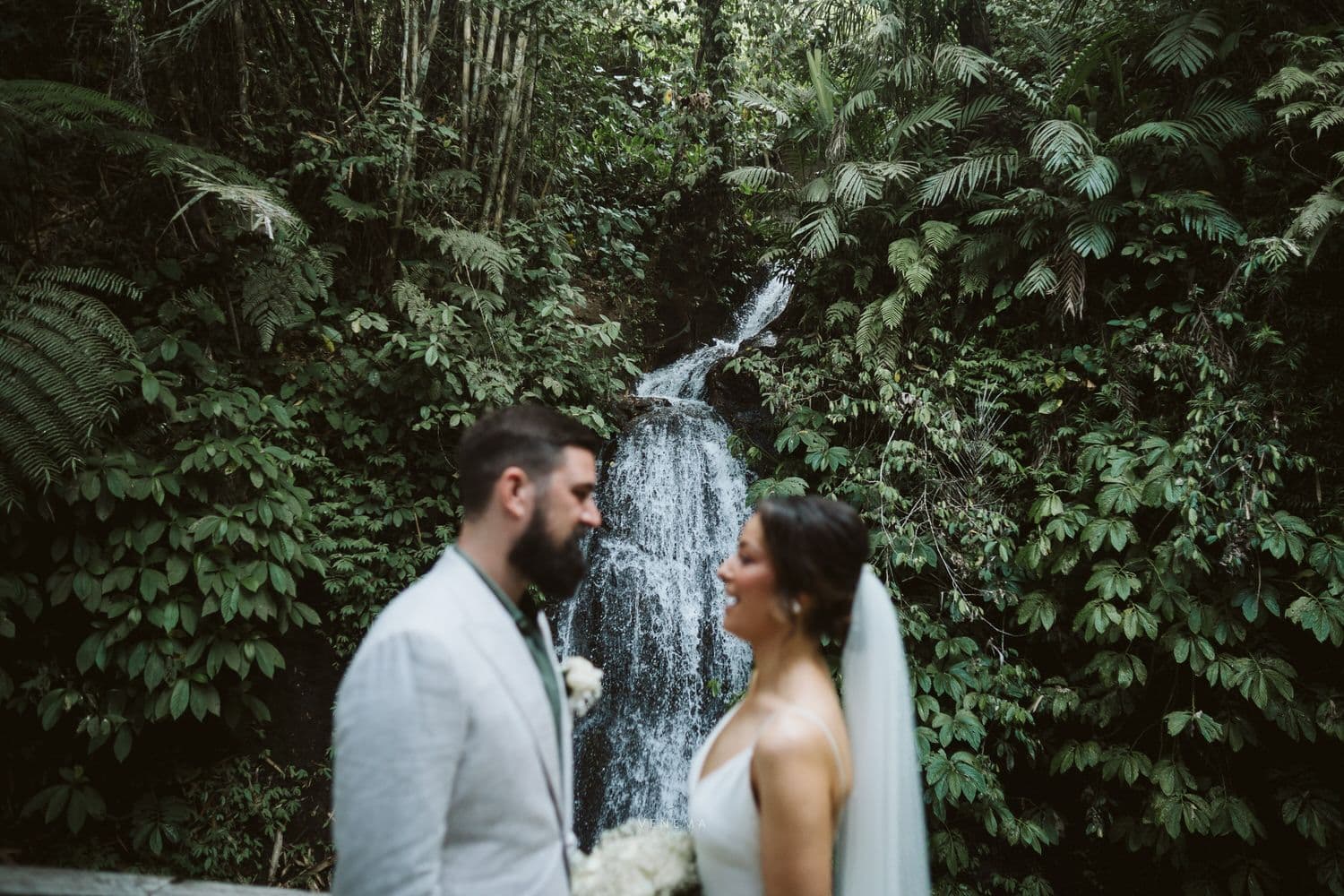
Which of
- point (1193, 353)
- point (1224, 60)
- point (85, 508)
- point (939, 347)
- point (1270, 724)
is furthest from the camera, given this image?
point (939, 347)

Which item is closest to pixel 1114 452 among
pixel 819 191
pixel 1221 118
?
pixel 1221 118

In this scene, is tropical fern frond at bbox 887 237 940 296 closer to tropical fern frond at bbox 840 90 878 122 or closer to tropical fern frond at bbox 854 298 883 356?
tropical fern frond at bbox 854 298 883 356

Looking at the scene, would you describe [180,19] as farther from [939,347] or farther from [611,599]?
[939,347]

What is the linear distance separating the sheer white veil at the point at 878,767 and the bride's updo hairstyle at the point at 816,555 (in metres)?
0.12

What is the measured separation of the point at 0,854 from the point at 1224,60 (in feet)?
28.7

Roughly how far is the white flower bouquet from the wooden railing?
2007mm

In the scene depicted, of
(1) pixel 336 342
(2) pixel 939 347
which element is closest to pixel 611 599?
(1) pixel 336 342

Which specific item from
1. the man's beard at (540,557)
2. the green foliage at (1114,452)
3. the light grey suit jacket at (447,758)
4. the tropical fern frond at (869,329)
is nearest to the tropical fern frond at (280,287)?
the green foliage at (1114,452)

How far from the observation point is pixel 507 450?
1.35 meters

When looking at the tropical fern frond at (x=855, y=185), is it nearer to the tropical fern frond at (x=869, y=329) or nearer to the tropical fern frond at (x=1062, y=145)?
the tropical fern frond at (x=869, y=329)

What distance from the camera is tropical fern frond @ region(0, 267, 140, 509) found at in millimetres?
3240

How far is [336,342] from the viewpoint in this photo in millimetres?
5004

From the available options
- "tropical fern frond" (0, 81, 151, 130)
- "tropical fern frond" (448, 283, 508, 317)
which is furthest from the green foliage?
"tropical fern frond" (0, 81, 151, 130)

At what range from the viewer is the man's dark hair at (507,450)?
135 cm
